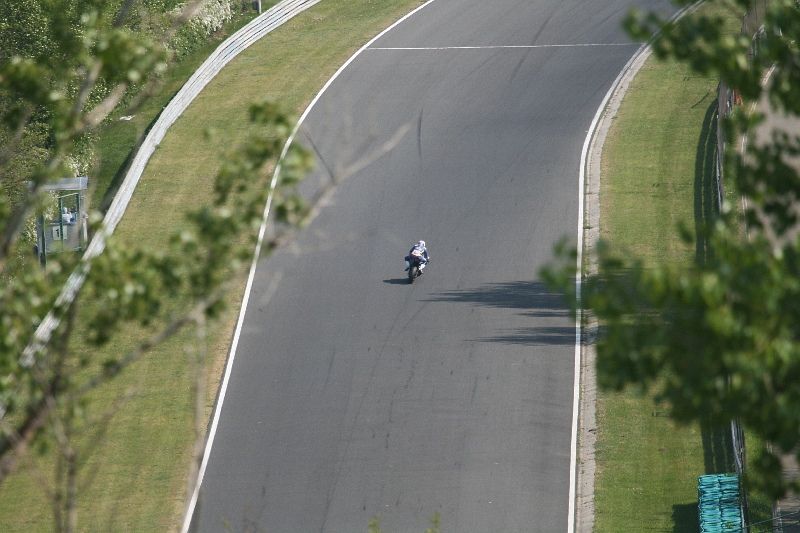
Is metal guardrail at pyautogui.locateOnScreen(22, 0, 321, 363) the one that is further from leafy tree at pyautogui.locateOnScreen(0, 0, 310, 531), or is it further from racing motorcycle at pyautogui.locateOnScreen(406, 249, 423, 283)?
leafy tree at pyautogui.locateOnScreen(0, 0, 310, 531)

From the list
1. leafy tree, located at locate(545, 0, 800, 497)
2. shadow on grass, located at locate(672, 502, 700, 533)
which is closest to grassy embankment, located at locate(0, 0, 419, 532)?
leafy tree, located at locate(545, 0, 800, 497)

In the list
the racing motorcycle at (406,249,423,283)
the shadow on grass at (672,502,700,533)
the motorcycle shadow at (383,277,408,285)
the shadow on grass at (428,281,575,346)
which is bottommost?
the shadow on grass at (672,502,700,533)

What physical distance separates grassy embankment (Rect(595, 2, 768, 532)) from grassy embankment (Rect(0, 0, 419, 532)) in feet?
26.3

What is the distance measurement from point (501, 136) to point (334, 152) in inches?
215

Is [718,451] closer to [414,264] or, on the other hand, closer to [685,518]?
[685,518]

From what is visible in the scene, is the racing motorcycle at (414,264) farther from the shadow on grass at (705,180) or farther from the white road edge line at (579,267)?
the shadow on grass at (705,180)

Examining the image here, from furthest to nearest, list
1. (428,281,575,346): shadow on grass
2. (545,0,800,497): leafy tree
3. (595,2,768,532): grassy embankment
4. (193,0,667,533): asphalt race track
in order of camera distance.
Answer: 1. (428,281,575,346): shadow on grass
2. (193,0,667,533): asphalt race track
3. (595,2,768,532): grassy embankment
4. (545,0,800,497): leafy tree

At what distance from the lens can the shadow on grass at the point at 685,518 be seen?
65.0 ft

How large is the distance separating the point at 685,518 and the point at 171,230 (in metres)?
18.5

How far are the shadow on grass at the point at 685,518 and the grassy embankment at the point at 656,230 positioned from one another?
0.06 feet

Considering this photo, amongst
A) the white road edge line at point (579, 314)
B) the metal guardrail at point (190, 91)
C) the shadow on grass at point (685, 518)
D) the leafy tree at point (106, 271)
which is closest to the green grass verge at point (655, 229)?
the shadow on grass at point (685, 518)

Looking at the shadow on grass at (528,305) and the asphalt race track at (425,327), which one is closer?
the asphalt race track at (425,327)

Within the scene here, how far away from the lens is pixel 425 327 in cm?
2714

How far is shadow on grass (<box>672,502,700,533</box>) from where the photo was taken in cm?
1980
